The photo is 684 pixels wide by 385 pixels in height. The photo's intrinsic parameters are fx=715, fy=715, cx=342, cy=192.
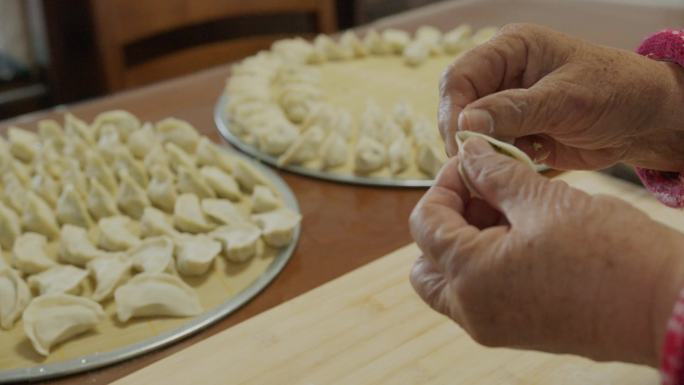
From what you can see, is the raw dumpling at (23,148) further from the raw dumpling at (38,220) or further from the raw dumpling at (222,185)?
the raw dumpling at (222,185)

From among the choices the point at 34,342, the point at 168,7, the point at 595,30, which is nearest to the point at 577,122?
the point at 34,342

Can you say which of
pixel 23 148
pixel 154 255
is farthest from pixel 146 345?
pixel 23 148

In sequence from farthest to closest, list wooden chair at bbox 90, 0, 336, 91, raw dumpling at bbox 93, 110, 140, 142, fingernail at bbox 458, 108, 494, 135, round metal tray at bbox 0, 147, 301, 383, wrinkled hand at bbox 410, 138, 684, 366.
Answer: wooden chair at bbox 90, 0, 336, 91
raw dumpling at bbox 93, 110, 140, 142
round metal tray at bbox 0, 147, 301, 383
fingernail at bbox 458, 108, 494, 135
wrinkled hand at bbox 410, 138, 684, 366

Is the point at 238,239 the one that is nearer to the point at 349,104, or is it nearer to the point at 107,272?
the point at 107,272

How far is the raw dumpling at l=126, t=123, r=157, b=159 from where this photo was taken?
4.16 feet

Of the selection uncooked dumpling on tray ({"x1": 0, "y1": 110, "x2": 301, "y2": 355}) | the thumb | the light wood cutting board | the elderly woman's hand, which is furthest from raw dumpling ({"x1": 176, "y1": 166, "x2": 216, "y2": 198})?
the thumb

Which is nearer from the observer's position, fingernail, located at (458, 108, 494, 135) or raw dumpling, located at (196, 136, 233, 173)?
fingernail, located at (458, 108, 494, 135)

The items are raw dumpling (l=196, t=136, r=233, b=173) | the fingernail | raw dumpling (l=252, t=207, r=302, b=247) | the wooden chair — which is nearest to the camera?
the fingernail

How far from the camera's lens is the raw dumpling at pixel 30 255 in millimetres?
945

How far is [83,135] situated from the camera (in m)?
1.31

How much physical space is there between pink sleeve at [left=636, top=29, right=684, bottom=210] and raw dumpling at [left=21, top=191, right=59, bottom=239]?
31.8 inches

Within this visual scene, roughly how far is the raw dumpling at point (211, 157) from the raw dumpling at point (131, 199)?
0.15 metres

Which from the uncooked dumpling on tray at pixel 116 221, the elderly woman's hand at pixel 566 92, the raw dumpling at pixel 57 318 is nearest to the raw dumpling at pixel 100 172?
the uncooked dumpling on tray at pixel 116 221

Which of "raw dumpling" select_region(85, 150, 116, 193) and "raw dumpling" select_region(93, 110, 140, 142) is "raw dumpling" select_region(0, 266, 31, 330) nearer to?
"raw dumpling" select_region(85, 150, 116, 193)
